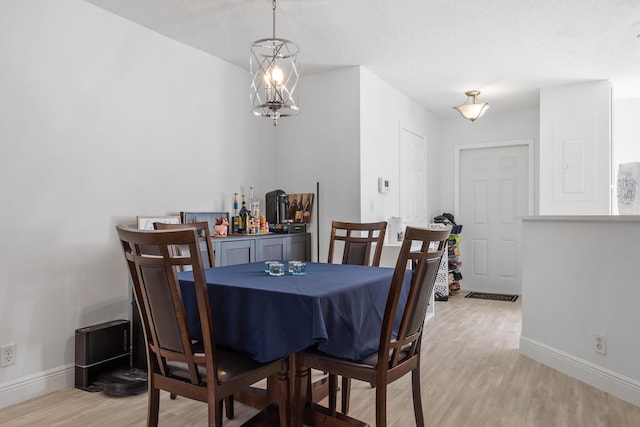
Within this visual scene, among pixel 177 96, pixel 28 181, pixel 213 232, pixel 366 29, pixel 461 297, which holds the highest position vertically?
pixel 366 29

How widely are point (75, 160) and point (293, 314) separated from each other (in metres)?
2.08

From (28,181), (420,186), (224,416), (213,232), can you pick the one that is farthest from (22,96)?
(420,186)

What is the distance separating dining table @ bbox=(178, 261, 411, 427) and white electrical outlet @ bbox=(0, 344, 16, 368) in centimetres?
133

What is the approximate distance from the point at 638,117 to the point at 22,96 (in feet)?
20.8

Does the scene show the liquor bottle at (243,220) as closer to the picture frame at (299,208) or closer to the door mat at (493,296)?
the picture frame at (299,208)

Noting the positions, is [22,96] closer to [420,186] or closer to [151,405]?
[151,405]

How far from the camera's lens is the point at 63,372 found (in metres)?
2.97

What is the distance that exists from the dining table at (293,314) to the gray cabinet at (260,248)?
1.26m

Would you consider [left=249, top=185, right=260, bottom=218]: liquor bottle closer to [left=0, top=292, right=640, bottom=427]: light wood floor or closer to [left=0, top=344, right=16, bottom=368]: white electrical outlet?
[left=0, top=292, right=640, bottom=427]: light wood floor

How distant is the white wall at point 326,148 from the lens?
4465 mm

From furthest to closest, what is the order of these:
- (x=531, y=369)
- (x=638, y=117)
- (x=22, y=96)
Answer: (x=638, y=117) → (x=531, y=369) → (x=22, y=96)

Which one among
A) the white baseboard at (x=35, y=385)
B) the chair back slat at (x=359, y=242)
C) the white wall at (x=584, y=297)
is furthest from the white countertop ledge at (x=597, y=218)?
the white baseboard at (x=35, y=385)

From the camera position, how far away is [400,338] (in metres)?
1.95

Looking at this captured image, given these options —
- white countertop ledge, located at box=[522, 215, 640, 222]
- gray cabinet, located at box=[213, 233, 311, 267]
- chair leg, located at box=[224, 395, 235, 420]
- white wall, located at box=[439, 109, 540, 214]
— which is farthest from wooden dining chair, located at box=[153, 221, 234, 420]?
white wall, located at box=[439, 109, 540, 214]
